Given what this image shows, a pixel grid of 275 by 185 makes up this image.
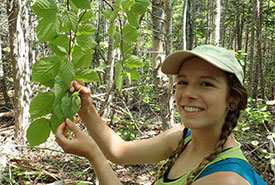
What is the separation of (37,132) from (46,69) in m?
0.28

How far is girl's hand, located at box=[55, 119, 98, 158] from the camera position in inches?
45.1

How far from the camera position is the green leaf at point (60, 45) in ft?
3.30

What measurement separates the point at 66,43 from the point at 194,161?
959mm

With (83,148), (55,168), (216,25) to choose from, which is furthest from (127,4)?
(216,25)

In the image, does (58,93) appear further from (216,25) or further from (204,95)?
(216,25)

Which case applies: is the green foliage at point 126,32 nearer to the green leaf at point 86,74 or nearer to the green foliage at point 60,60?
the green foliage at point 60,60

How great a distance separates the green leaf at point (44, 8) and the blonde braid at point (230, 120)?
0.91 m

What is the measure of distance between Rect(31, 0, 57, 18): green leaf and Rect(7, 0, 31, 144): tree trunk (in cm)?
437

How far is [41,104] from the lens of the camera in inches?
40.9

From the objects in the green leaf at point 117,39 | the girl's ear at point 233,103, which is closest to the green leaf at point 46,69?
the green leaf at point 117,39

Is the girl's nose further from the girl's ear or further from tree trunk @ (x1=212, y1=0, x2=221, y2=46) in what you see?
tree trunk @ (x1=212, y1=0, x2=221, y2=46)

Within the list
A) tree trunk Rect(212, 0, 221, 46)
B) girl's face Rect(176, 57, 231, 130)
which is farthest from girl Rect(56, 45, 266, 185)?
tree trunk Rect(212, 0, 221, 46)

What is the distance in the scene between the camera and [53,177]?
365 cm

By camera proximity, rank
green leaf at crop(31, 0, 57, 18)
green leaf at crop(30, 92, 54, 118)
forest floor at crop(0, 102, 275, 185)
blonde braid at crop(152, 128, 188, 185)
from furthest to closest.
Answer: forest floor at crop(0, 102, 275, 185), blonde braid at crop(152, 128, 188, 185), green leaf at crop(30, 92, 54, 118), green leaf at crop(31, 0, 57, 18)
